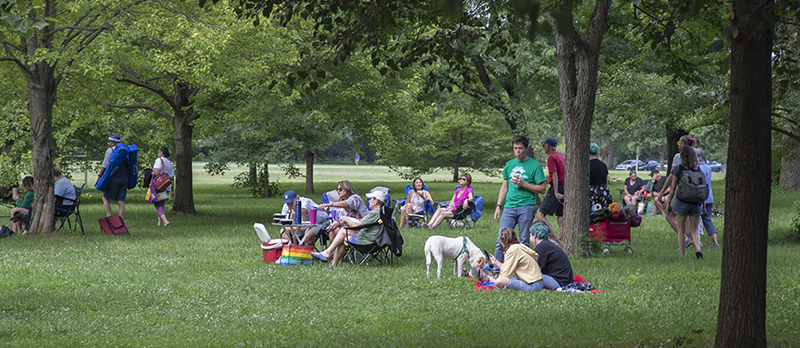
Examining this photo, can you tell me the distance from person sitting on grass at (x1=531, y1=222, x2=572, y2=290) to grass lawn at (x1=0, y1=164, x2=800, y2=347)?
1.51 feet

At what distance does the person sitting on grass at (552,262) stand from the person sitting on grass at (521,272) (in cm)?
10

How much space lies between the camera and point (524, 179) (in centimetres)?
922

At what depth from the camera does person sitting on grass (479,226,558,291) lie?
772 cm

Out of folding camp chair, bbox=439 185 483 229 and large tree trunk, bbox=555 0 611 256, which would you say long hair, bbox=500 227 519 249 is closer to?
large tree trunk, bbox=555 0 611 256

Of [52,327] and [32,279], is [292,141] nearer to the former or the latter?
[32,279]

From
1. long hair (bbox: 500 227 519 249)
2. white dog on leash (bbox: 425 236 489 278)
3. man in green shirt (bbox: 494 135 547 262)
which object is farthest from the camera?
man in green shirt (bbox: 494 135 547 262)

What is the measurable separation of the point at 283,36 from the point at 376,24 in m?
10.2

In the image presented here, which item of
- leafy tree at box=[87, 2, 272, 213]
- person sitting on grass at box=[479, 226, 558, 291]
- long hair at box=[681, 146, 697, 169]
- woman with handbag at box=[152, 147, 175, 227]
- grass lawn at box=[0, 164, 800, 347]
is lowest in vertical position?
grass lawn at box=[0, 164, 800, 347]

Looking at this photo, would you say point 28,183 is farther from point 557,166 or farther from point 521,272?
point 521,272

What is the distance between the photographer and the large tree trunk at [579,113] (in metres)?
9.94

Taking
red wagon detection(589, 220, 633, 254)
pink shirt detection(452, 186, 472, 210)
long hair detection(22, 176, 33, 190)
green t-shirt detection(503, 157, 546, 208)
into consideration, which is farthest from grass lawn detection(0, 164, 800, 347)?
pink shirt detection(452, 186, 472, 210)

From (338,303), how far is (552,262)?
254cm

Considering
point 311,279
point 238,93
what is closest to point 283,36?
point 238,93

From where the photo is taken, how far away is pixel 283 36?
16.7m
